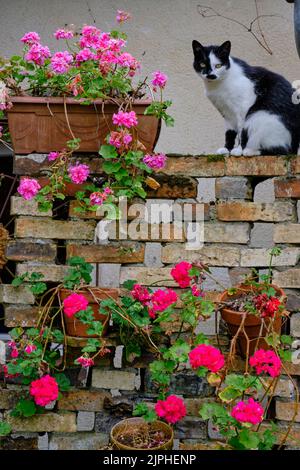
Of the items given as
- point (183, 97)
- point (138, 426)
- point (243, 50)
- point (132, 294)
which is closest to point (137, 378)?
point (138, 426)

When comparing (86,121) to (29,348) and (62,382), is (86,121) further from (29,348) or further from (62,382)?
(62,382)

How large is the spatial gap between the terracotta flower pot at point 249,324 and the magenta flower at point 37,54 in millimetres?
1027

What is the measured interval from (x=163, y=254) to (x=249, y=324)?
385mm

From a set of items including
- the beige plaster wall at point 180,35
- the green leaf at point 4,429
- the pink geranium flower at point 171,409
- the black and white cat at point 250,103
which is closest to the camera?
the pink geranium flower at point 171,409

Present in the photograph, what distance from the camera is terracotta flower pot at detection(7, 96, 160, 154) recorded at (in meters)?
1.76

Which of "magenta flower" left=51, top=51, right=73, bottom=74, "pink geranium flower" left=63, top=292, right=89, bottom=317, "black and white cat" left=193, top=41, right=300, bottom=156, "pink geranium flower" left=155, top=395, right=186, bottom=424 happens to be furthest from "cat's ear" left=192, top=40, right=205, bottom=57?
"pink geranium flower" left=155, top=395, right=186, bottom=424

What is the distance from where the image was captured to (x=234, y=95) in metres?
1.96

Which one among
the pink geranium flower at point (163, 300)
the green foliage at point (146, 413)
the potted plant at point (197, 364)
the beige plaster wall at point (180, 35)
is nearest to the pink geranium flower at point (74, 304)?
the potted plant at point (197, 364)

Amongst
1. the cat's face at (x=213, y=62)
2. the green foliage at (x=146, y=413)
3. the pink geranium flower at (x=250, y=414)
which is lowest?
the green foliage at (x=146, y=413)

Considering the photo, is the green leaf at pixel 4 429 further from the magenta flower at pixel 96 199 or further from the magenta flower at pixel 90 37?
the magenta flower at pixel 90 37

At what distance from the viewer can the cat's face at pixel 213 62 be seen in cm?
198

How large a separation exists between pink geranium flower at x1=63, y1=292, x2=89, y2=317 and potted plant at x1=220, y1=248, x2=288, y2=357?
449 millimetres

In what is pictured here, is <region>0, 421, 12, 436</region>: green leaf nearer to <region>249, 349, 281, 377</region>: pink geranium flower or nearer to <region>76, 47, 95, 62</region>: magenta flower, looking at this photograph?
<region>249, 349, 281, 377</region>: pink geranium flower
